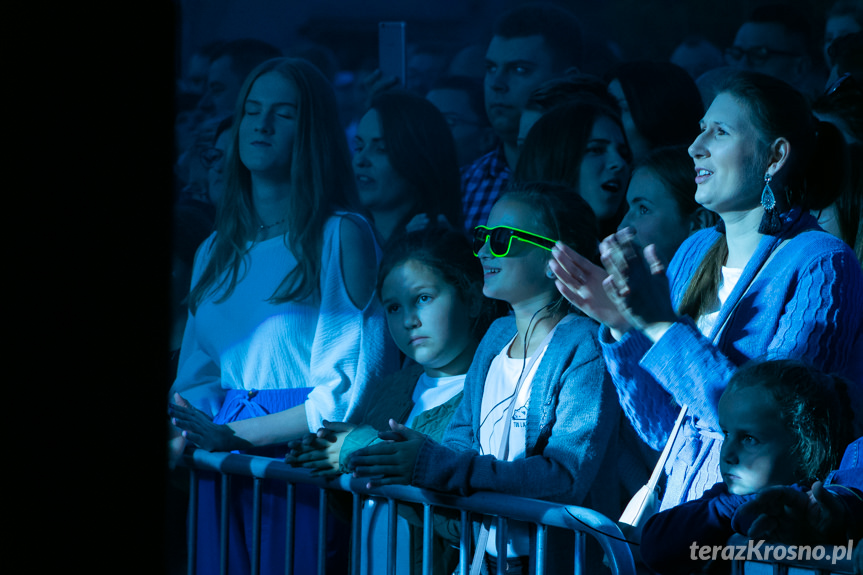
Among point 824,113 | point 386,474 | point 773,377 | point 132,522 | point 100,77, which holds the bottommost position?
point 132,522

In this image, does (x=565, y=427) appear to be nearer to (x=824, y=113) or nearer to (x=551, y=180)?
(x=551, y=180)

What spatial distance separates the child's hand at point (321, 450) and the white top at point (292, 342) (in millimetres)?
547

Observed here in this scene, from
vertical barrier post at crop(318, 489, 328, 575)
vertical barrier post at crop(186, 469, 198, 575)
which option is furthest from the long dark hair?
vertical barrier post at crop(186, 469, 198, 575)

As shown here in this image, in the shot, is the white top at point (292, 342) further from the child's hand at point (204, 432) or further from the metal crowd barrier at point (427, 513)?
the metal crowd barrier at point (427, 513)

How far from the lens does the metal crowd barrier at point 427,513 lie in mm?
2107

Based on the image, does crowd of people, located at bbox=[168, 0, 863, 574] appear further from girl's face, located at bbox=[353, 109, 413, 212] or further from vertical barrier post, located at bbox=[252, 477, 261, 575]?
vertical barrier post, located at bbox=[252, 477, 261, 575]

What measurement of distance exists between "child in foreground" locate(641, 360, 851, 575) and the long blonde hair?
1.92m

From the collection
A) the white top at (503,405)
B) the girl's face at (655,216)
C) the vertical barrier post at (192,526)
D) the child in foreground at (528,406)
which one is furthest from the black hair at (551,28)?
the vertical barrier post at (192,526)

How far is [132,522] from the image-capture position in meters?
3.69

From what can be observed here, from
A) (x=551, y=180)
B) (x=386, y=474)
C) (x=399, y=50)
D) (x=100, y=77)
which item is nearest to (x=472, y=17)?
(x=399, y=50)

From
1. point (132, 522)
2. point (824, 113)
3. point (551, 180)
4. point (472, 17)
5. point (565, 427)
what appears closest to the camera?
point (565, 427)

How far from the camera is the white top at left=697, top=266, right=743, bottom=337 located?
7.59 feet

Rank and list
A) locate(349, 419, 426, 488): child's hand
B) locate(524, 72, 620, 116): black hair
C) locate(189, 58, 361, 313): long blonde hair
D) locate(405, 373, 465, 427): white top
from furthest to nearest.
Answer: locate(189, 58, 361, 313): long blonde hair, locate(524, 72, 620, 116): black hair, locate(405, 373, 465, 427): white top, locate(349, 419, 426, 488): child's hand

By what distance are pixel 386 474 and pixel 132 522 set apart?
1.61 metres
